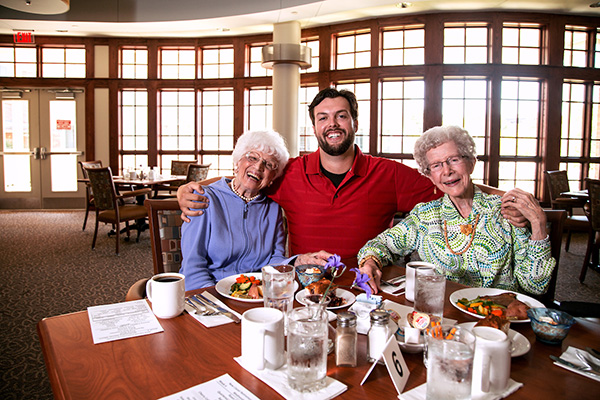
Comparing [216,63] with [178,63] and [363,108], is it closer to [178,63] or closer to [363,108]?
[178,63]

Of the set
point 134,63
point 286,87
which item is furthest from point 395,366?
point 134,63

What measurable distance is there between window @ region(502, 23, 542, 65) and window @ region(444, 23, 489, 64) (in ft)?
1.08

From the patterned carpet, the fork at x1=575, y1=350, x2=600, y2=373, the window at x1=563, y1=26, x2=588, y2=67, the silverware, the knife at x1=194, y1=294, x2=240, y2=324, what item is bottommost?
the patterned carpet

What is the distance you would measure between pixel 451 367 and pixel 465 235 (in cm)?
99

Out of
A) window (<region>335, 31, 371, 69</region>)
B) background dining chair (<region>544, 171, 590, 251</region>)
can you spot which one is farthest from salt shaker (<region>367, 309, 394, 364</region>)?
window (<region>335, 31, 371, 69</region>)

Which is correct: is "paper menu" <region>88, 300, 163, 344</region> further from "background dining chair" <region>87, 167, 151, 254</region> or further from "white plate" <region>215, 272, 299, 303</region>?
"background dining chair" <region>87, 167, 151, 254</region>

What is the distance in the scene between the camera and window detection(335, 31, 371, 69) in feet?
24.5

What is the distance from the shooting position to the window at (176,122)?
8844 mm

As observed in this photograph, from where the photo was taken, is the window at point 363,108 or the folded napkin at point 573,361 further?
the window at point 363,108

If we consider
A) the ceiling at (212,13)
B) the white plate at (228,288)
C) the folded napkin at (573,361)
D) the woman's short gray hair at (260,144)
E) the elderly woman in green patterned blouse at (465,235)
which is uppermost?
the ceiling at (212,13)

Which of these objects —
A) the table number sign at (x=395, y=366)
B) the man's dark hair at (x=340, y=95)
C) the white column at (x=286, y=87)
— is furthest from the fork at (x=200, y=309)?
the white column at (x=286, y=87)

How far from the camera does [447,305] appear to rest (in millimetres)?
1289

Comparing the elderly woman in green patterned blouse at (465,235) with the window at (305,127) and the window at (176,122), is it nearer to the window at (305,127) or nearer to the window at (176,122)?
the window at (305,127)

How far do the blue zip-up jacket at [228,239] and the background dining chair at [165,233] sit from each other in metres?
0.10
